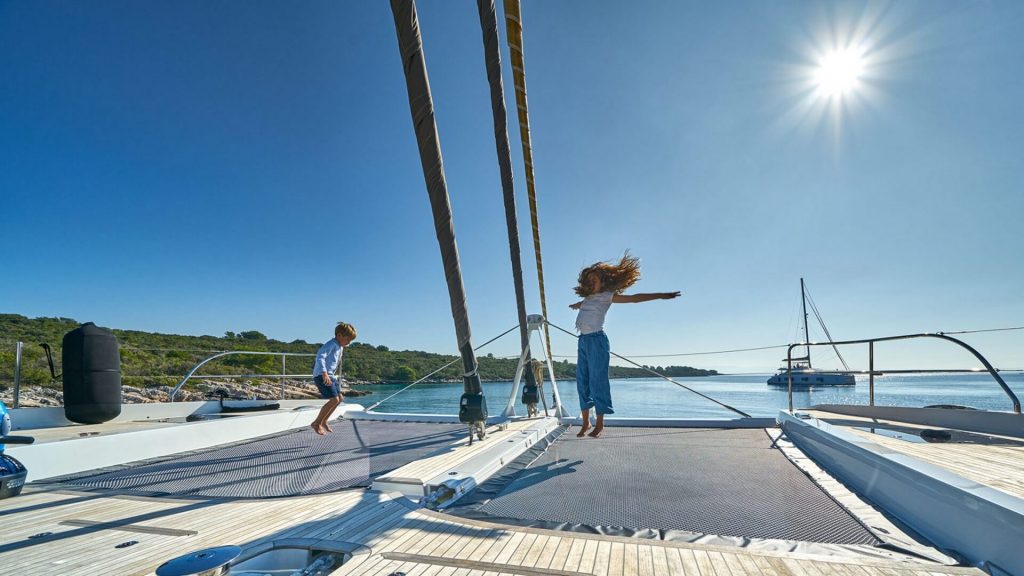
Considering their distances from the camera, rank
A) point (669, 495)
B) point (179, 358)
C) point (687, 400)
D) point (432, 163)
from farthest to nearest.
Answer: point (687, 400), point (179, 358), point (432, 163), point (669, 495)

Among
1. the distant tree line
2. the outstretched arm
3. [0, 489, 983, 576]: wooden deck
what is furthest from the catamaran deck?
the distant tree line

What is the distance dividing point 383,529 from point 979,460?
3469 millimetres

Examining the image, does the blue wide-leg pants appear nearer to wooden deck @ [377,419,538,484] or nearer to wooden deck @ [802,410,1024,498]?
wooden deck @ [377,419,538,484]

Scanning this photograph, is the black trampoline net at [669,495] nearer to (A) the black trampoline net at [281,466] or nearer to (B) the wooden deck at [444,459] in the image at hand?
(B) the wooden deck at [444,459]

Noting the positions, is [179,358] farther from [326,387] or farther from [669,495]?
[669,495]

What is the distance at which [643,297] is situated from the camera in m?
3.25

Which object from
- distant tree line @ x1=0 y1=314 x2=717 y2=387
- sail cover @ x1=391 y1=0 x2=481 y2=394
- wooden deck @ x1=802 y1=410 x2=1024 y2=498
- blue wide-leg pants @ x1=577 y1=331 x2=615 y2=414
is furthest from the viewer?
distant tree line @ x1=0 y1=314 x2=717 y2=387

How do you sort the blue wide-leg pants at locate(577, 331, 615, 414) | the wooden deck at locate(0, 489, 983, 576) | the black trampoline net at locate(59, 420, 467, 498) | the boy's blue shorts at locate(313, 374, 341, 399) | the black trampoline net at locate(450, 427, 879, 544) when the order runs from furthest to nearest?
the boy's blue shorts at locate(313, 374, 341, 399)
the blue wide-leg pants at locate(577, 331, 615, 414)
the black trampoline net at locate(59, 420, 467, 498)
the black trampoline net at locate(450, 427, 879, 544)
the wooden deck at locate(0, 489, 983, 576)

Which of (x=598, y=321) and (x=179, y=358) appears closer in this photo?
(x=598, y=321)

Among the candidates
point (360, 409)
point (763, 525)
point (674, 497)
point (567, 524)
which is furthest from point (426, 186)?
point (360, 409)

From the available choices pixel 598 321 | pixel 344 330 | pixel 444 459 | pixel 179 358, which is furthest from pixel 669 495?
pixel 179 358

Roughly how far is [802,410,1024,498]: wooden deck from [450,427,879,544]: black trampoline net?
0.75m

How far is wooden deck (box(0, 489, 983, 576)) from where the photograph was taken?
1.23 meters

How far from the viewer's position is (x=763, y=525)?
63.2 inches
